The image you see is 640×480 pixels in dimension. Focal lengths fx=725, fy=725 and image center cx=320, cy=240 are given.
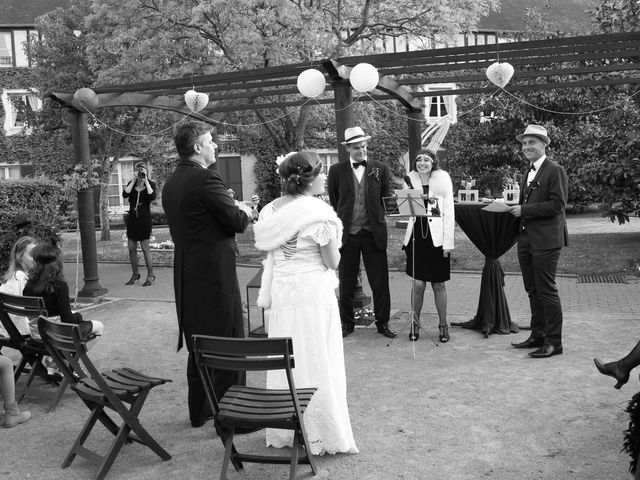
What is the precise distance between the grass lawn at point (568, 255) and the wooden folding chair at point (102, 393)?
7.61 metres

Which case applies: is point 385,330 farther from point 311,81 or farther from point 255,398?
point 255,398

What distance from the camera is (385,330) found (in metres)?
7.72

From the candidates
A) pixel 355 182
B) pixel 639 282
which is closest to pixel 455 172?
pixel 639 282

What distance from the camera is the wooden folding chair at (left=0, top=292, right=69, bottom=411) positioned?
5500 millimetres

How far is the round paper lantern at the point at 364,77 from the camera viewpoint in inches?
335

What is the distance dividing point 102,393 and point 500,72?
6.64 metres

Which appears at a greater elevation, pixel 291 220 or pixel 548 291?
pixel 291 220

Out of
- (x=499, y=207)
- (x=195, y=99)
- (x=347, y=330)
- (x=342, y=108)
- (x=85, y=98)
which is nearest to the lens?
(x=499, y=207)

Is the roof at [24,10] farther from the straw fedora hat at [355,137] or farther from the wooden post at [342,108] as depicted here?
the straw fedora hat at [355,137]

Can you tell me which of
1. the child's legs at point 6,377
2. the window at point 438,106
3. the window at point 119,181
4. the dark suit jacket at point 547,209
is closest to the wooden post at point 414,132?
the dark suit jacket at point 547,209

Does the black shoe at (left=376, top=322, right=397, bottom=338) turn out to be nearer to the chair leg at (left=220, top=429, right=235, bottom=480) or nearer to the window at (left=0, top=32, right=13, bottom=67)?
the chair leg at (left=220, top=429, right=235, bottom=480)

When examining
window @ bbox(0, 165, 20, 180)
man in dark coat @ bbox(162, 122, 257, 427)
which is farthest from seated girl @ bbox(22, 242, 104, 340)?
window @ bbox(0, 165, 20, 180)

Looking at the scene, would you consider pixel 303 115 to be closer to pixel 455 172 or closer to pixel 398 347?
pixel 455 172

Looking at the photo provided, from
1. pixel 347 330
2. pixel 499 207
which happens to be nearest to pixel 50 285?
pixel 347 330
